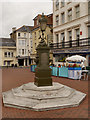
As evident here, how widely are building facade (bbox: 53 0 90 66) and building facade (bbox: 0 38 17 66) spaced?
896 inches

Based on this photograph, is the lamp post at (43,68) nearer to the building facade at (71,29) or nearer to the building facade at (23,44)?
the building facade at (71,29)

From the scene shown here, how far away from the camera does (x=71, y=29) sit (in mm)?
23328

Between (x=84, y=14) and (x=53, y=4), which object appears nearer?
(x=84, y=14)

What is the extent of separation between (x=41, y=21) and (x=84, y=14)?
13.8 metres

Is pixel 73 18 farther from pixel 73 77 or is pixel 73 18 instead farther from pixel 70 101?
pixel 70 101

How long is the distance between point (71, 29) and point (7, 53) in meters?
28.2

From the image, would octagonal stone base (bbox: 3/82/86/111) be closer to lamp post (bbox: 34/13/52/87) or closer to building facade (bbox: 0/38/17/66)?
lamp post (bbox: 34/13/52/87)

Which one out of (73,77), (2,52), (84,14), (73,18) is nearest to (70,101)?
(73,77)

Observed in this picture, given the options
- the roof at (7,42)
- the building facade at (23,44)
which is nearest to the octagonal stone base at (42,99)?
the building facade at (23,44)

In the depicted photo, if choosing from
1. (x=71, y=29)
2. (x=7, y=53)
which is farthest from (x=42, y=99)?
(x=7, y=53)

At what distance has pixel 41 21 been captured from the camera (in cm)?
873

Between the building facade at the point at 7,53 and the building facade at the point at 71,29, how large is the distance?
22.7 m

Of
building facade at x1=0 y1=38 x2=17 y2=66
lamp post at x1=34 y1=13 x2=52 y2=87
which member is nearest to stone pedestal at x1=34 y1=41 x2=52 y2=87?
lamp post at x1=34 y1=13 x2=52 y2=87

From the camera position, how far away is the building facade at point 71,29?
66.6ft
